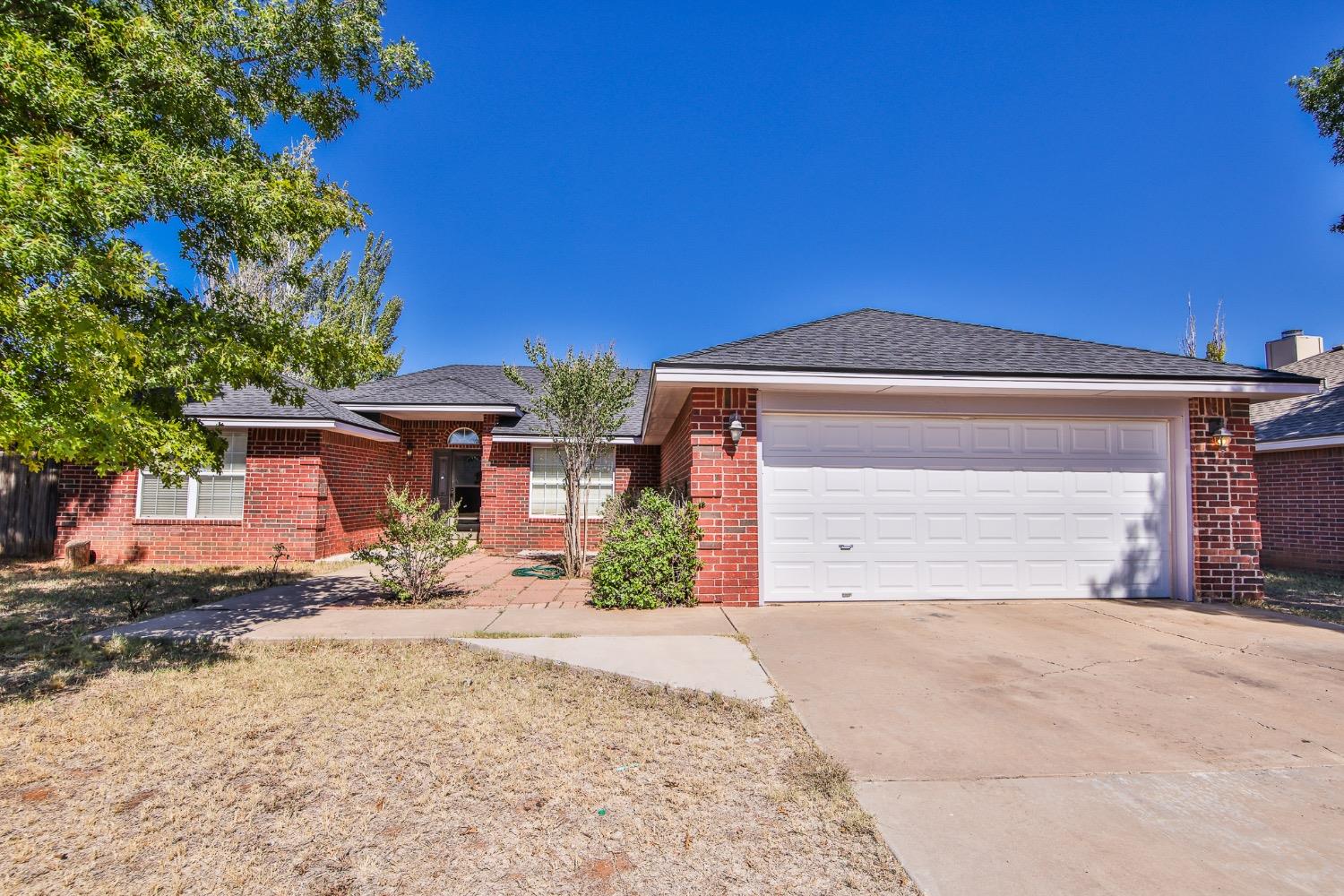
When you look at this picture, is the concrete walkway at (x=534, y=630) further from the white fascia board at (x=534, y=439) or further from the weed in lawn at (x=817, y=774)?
the white fascia board at (x=534, y=439)

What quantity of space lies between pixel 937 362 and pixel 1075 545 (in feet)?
9.85

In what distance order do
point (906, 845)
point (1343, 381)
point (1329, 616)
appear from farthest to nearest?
point (1343, 381) < point (1329, 616) < point (906, 845)

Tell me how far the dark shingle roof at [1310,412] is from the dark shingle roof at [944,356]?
4.76 metres

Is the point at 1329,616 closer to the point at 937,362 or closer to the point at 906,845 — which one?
the point at 937,362

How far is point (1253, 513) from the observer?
8.09 m

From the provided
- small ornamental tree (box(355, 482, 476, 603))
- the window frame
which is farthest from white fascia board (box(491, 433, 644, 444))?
small ornamental tree (box(355, 482, 476, 603))

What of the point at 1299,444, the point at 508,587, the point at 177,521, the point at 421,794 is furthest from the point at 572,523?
the point at 1299,444

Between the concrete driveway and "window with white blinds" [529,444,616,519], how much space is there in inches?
330

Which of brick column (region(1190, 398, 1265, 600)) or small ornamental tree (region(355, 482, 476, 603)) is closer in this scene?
small ornamental tree (region(355, 482, 476, 603))

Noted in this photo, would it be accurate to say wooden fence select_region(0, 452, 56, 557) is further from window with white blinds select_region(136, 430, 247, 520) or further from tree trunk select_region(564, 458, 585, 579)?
tree trunk select_region(564, 458, 585, 579)

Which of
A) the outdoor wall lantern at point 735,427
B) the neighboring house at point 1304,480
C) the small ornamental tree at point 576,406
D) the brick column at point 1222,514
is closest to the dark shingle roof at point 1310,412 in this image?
the neighboring house at point 1304,480

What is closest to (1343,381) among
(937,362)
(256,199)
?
(937,362)

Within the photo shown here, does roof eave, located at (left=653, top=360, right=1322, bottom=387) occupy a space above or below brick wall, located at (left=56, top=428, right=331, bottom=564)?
above

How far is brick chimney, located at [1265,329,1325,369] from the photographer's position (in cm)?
1727
